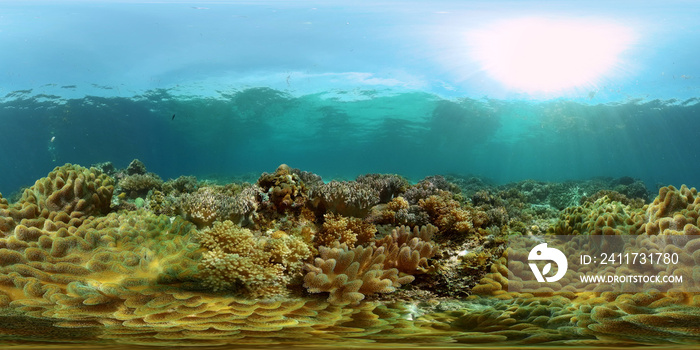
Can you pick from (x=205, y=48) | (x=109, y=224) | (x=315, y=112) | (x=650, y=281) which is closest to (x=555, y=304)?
(x=650, y=281)

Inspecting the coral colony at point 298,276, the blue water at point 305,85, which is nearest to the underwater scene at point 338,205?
the coral colony at point 298,276

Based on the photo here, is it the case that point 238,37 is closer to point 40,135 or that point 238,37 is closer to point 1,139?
point 40,135

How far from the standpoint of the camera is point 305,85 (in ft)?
117

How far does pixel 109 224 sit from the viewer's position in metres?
4.25

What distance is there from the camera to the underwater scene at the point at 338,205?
2.47 m

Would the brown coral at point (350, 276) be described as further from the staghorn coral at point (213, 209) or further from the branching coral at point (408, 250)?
the staghorn coral at point (213, 209)

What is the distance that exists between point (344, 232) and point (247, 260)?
5.06 ft

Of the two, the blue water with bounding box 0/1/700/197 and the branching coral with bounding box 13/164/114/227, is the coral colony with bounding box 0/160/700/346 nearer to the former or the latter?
the branching coral with bounding box 13/164/114/227

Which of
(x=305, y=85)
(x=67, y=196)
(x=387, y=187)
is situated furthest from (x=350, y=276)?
(x=305, y=85)

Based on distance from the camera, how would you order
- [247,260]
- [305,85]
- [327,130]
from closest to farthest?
[247,260] → [305,85] → [327,130]

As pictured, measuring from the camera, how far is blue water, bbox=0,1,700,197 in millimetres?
15148

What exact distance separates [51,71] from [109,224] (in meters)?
29.8

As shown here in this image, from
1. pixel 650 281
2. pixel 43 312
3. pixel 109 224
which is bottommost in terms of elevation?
pixel 43 312

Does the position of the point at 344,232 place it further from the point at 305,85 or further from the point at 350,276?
the point at 305,85
